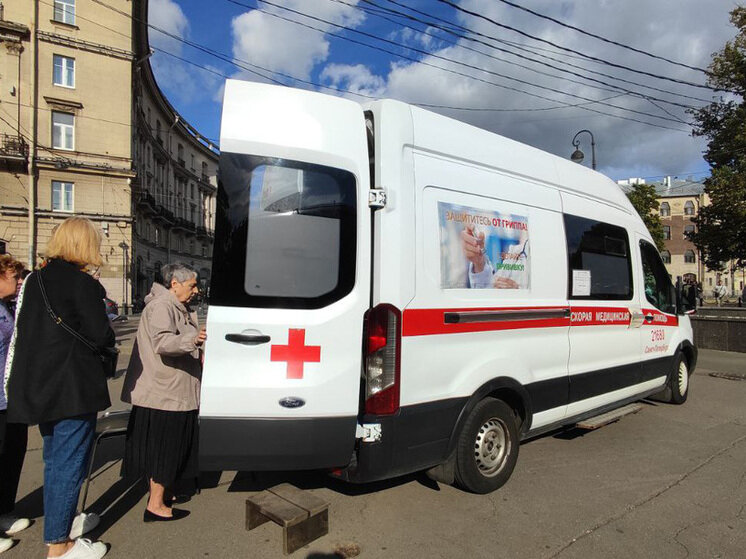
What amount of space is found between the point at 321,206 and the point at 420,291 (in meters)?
0.79

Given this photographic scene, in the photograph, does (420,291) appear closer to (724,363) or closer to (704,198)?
(724,363)

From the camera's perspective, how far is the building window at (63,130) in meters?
26.7

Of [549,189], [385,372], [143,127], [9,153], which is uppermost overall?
[143,127]

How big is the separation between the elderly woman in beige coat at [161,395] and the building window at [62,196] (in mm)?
28684

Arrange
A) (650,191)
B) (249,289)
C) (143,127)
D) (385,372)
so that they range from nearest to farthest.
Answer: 1. (249,289)
2. (385,372)
3. (650,191)
4. (143,127)

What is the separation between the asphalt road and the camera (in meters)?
2.89

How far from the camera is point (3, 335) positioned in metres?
2.95

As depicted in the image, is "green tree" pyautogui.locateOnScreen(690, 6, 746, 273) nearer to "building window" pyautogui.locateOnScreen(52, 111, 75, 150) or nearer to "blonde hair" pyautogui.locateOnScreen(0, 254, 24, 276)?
"blonde hair" pyautogui.locateOnScreen(0, 254, 24, 276)

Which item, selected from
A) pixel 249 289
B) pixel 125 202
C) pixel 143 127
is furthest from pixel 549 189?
pixel 143 127

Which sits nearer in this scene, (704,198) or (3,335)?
(3,335)

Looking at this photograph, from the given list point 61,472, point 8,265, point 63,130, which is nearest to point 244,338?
point 61,472

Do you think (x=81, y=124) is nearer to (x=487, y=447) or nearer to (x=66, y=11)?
(x=66, y=11)

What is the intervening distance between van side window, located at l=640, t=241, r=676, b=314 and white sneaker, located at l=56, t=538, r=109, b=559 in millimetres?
5293

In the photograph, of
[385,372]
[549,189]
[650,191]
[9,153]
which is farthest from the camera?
[9,153]
